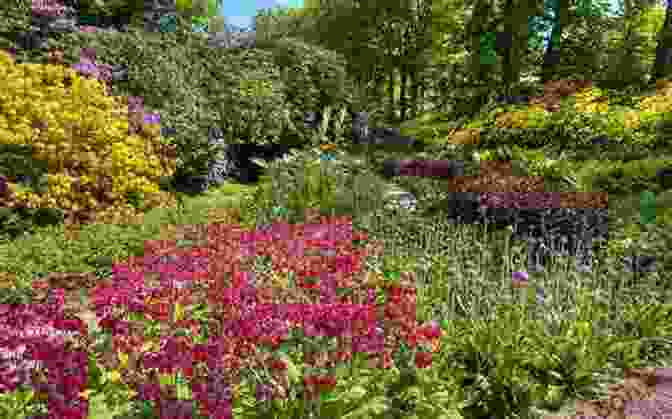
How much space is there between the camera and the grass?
3.33 m

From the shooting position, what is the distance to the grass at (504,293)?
3326mm

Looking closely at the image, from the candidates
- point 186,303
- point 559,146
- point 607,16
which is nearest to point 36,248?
point 186,303

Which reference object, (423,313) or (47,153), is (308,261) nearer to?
(423,313)

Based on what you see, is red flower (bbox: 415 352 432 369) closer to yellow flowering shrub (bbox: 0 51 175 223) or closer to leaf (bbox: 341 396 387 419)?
leaf (bbox: 341 396 387 419)

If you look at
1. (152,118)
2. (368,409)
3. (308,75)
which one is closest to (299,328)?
(368,409)

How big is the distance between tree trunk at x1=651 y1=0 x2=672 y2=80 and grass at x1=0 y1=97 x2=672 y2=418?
1249 cm

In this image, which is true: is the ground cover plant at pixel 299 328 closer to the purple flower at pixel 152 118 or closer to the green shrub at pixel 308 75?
the purple flower at pixel 152 118

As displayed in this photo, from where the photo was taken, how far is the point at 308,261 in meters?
4.20

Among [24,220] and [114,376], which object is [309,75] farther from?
[114,376]

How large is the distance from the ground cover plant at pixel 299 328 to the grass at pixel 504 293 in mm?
19

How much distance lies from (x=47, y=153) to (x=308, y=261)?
456 cm

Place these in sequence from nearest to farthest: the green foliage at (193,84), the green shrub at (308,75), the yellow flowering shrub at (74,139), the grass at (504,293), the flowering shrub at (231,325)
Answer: the flowering shrub at (231,325)
the grass at (504,293)
the yellow flowering shrub at (74,139)
the green foliage at (193,84)
the green shrub at (308,75)

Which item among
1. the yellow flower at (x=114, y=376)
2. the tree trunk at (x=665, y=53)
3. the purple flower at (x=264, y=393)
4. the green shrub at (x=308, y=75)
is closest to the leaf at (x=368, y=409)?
the purple flower at (x=264, y=393)

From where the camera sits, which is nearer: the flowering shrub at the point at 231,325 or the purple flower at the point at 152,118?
the flowering shrub at the point at 231,325
